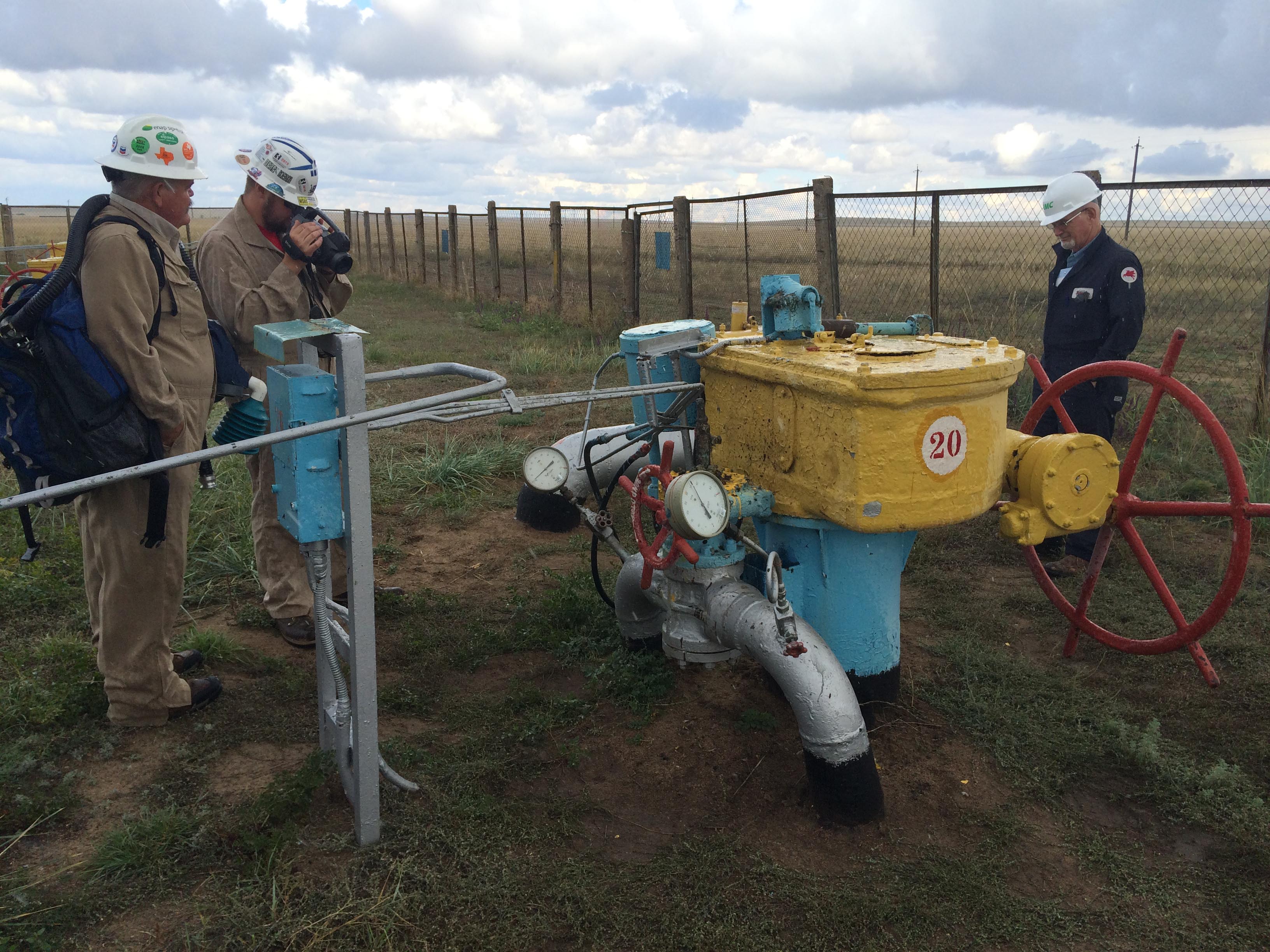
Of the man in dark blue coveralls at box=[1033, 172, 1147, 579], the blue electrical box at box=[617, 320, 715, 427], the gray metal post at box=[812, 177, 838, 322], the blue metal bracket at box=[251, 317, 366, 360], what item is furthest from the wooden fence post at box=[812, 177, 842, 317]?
the blue metal bracket at box=[251, 317, 366, 360]

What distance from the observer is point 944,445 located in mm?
2666

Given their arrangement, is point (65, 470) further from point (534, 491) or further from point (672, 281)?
point (672, 281)

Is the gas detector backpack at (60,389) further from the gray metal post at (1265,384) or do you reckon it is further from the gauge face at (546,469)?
the gray metal post at (1265,384)

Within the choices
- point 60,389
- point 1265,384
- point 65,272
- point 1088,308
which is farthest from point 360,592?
point 1265,384

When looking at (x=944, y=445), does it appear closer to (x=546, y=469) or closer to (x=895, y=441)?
(x=895, y=441)

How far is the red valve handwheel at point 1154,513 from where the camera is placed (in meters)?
2.90

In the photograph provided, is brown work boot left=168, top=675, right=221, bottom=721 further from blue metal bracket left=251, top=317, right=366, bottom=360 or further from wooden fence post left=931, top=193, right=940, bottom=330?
wooden fence post left=931, top=193, right=940, bottom=330

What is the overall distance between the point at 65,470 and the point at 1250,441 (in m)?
6.28

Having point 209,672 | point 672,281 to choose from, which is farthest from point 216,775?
point 672,281

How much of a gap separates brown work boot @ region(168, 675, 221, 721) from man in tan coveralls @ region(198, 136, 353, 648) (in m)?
0.44

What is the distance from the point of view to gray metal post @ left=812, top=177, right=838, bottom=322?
22.9 ft

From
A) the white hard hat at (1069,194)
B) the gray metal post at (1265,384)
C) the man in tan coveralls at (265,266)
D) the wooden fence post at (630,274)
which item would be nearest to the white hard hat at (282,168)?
the man in tan coveralls at (265,266)

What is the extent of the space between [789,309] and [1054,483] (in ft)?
3.22

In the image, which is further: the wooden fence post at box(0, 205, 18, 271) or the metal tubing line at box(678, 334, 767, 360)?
the wooden fence post at box(0, 205, 18, 271)
